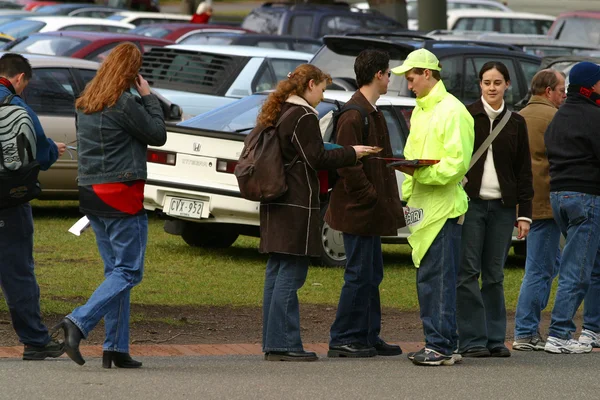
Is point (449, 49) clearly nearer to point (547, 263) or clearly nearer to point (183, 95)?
point (183, 95)

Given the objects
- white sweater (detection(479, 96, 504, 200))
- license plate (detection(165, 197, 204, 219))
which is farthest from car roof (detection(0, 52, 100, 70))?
white sweater (detection(479, 96, 504, 200))

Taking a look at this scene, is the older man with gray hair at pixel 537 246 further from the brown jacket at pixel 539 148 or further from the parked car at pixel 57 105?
the parked car at pixel 57 105

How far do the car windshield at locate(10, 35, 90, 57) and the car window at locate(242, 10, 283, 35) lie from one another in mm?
7923

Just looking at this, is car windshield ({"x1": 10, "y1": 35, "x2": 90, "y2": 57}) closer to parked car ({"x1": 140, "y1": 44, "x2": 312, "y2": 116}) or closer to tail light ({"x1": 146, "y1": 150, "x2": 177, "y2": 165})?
parked car ({"x1": 140, "y1": 44, "x2": 312, "y2": 116})

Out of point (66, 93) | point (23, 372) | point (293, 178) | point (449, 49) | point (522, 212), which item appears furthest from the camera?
point (449, 49)

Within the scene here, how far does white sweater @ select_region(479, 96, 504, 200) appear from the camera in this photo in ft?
26.9

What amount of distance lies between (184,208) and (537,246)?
3629 millimetres

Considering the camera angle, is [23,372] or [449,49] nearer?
[23,372]

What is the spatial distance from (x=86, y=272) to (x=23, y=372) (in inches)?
146

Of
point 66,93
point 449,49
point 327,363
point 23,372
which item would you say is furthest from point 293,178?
point 449,49

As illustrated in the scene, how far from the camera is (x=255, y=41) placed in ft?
66.0

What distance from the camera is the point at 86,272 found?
35.9 feet

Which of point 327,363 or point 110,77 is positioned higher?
point 110,77

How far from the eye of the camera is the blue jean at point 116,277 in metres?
7.36
